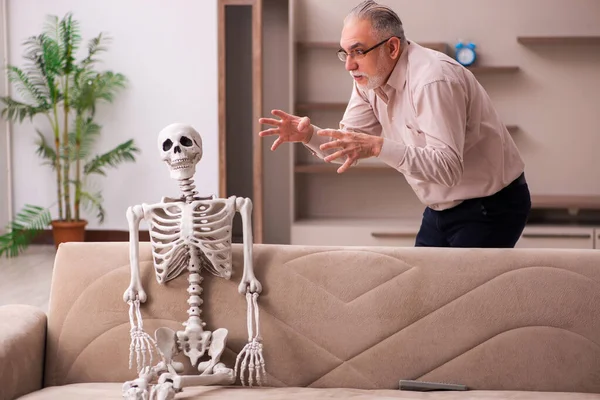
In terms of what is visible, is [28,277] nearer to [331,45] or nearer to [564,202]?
[331,45]

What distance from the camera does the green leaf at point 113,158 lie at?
579 centimetres

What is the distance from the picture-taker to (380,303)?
6.88 ft

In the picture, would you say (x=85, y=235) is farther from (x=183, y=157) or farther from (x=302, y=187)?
(x=183, y=157)

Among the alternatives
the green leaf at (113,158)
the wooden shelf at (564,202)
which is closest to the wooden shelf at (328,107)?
the wooden shelf at (564,202)

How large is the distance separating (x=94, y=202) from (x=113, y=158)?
338mm

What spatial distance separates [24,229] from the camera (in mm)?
5770

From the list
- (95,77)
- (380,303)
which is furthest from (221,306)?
(95,77)

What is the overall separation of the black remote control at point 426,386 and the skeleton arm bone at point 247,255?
1.41 ft

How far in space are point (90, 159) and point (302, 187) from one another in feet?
5.52

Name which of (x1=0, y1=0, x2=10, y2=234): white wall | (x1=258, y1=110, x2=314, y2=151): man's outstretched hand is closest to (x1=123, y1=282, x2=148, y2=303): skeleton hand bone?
(x1=258, y1=110, x2=314, y2=151): man's outstretched hand

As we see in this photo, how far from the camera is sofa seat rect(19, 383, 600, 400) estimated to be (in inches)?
76.4

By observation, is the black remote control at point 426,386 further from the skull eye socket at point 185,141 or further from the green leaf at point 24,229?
the green leaf at point 24,229

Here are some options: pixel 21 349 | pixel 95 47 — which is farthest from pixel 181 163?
pixel 95 47

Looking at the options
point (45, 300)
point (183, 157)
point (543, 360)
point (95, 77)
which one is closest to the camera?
point (543, 360)
